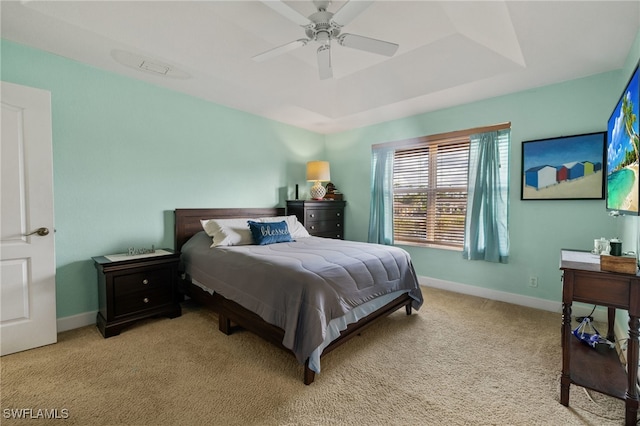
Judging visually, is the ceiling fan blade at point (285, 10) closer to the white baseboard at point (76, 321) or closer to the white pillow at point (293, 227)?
the white pillow at point (293, 227)

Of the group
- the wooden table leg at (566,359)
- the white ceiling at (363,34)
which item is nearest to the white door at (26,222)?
the white ceiling at (363,34)

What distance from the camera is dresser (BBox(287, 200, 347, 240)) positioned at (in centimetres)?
426

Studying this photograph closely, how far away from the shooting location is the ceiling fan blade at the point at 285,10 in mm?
1668

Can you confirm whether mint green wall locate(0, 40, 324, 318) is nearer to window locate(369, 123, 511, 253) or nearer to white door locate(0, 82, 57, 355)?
white door locate(0, 82, 57, 355)

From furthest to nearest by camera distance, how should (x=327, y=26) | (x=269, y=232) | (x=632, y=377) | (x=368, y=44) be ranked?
(x=269, y=232)
(x=368, y=44)
(x=327, y=26)
(x=632, y=377)

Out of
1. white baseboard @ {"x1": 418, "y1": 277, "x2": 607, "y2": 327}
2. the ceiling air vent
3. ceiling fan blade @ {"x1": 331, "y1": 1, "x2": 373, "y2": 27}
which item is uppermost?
the ceiling air vent

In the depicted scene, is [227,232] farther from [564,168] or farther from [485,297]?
[564,168]

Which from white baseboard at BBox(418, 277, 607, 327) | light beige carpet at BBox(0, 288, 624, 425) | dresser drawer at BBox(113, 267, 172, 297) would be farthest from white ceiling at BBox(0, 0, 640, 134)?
light beige carpet at BBox(0, 288, 624, 425)

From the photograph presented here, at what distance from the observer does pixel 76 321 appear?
2.62 metres

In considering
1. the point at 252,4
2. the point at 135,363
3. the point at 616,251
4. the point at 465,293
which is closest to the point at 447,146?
the point at 465,293

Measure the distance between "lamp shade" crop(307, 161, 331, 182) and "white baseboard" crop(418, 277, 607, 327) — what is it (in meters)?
2.13

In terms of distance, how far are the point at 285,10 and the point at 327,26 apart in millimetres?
349

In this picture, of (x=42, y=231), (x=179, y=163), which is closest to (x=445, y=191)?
(x=179, y=163)

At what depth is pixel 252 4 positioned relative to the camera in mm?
2248
